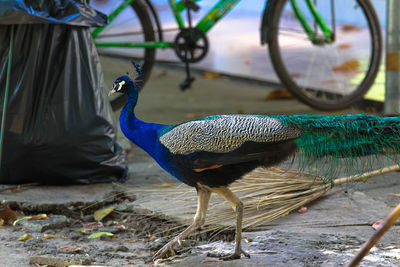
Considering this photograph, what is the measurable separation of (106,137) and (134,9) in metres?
1.86

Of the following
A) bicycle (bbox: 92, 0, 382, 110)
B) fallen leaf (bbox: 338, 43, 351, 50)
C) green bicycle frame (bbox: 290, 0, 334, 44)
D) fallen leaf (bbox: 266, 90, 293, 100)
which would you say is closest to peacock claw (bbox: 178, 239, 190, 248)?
bicycle (bbox: 92, 0, 382, 110)

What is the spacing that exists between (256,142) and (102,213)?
1.18m

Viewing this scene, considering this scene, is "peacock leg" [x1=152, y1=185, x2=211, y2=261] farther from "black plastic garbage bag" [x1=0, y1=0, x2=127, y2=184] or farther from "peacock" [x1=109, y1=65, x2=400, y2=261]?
"black plastic garbage bag" [x1=0, y1=0, x2=127, y2=184]

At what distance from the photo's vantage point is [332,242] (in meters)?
2.56

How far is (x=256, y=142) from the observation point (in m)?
2.24

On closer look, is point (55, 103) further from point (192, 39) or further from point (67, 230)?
point (192, 39)

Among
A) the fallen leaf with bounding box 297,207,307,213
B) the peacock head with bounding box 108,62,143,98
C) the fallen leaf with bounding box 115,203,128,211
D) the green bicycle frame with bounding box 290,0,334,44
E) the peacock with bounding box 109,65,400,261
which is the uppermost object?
the green bicycle frame with bounding box 290,0,334,44

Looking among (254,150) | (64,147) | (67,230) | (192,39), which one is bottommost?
(67,230)

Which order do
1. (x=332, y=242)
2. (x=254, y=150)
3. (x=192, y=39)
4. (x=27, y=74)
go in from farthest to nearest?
(x=192, y=39)
(x=27, y=74)
(x=332, y=242)
(x=254, y=150)

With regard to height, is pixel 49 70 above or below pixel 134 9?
below

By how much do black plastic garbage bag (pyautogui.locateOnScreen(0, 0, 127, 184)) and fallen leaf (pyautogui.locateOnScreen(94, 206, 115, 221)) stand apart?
37 cm

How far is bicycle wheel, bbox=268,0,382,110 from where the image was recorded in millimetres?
4957

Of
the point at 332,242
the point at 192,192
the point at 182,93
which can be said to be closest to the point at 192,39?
the point at 182,93

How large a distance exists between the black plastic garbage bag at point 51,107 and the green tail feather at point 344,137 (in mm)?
1415
